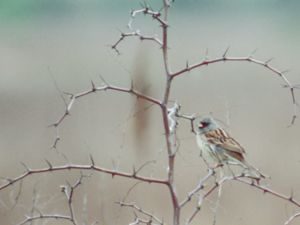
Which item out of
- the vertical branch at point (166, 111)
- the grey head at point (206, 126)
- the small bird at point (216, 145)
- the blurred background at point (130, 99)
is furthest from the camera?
the blurred background at point (130, 99)

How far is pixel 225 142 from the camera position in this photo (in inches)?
114

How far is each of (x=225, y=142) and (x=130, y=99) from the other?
2.21ft

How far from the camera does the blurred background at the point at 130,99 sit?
14.0 ft

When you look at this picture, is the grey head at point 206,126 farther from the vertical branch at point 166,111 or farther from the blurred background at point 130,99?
the vertical branch at point 166,111

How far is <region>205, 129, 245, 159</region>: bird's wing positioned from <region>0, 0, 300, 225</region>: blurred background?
0.37 feet

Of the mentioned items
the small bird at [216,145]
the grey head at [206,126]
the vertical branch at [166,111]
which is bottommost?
the vertical branch at [166,111]

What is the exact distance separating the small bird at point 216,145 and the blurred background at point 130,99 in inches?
4.6

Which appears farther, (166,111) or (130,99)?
(130,99)

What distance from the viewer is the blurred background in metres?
4.26

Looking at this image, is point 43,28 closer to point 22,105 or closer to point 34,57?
point 34,57

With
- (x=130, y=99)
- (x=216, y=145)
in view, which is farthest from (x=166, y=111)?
(x=130, y=99)

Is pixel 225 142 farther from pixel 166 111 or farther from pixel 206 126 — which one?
pixel 166 111

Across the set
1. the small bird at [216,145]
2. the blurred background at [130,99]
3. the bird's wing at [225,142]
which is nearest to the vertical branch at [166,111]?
the small bird at [216,145]

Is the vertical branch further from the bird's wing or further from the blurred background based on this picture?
the blurred background
